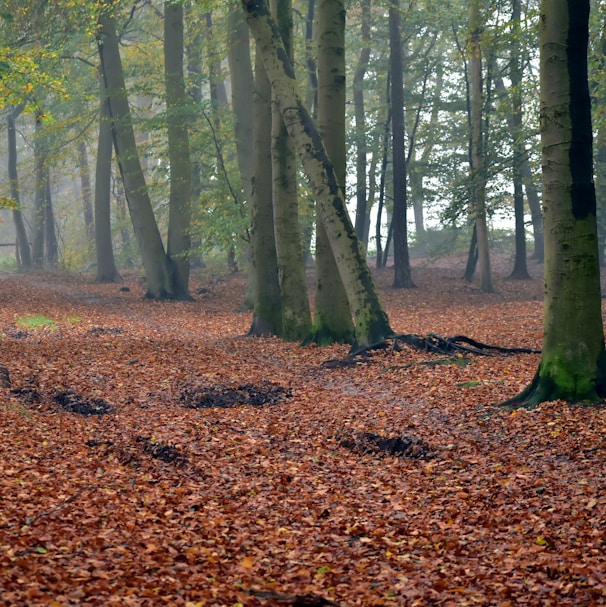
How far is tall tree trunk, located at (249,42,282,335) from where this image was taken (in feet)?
50.8

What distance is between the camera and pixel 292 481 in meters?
7.03

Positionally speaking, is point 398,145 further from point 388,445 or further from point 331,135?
point 388,445

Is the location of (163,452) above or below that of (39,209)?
below

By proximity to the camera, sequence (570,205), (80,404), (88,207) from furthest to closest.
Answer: (88,207), (80,404), (570,205)

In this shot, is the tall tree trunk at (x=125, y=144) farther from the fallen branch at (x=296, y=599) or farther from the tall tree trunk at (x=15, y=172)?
the fallen branch at (x=296, y=599)

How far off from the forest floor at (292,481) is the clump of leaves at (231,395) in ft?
0.13

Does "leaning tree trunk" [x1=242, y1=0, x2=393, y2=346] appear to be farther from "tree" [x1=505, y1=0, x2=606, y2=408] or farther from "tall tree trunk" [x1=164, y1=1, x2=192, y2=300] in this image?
"tall tree trunk" [x1=164, y1=1, x2=192, y2=300]

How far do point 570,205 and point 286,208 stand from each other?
22.8 feet

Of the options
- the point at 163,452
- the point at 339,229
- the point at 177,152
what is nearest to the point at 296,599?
the point at 163,452

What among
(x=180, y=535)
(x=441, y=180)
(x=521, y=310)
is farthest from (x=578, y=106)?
(x=441, y=180)

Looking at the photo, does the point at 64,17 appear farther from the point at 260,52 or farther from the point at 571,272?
the point at 571,272

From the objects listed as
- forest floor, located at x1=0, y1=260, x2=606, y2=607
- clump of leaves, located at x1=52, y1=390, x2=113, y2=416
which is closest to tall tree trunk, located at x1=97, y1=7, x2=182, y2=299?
forest floor, located at x1=0, y1=260, x2=606, y2=607

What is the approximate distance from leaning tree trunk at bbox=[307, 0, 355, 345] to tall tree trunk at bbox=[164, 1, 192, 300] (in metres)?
8.83

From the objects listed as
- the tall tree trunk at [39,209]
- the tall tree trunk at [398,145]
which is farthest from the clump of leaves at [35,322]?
the tall tree trunk at [39,209]
